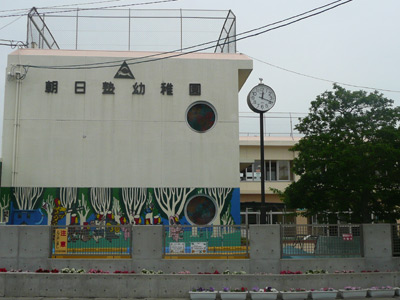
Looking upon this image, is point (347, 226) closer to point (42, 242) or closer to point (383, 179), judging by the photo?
point (383, 179)

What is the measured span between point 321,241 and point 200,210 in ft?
26.6

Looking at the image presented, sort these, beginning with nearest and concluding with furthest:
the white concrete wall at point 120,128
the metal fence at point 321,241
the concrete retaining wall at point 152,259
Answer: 1. the concrete retaining wall at point 152,259
2. the metal fence at point 321,241
3. the white concrete wall at point 120,128

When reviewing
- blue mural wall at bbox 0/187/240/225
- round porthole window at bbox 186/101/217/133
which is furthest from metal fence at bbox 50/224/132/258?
round porthole window at bbox 186/101/217/133

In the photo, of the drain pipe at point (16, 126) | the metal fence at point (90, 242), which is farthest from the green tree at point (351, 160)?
the drain pipe at point (16, 126)

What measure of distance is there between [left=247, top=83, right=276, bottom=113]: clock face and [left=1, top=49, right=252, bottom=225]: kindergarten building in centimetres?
508

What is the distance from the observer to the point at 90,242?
53.1 ft

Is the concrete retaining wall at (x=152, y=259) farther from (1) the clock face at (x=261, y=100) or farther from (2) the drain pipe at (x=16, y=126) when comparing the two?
(2) the drain pipe at (x=16, y=126)

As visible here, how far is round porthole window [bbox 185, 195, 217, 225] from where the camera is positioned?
76.0 ft

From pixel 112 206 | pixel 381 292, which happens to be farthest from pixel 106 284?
pixel 381 292

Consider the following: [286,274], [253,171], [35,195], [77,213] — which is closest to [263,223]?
[286,274]

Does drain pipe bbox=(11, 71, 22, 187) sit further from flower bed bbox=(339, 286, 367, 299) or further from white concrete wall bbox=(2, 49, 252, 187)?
flower bed bbox=(339, 286, 367, 299)

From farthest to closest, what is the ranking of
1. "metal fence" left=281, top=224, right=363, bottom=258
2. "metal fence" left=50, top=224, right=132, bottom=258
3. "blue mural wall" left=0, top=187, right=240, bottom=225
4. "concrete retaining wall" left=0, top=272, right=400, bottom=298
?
"blue mural wall" left=0, top=187, right=240, bottom=225, "metal fence" left=281, top=224, right=363, bottom=258, "metal fence" left=50, top=224, right=132, bottom=258, "concrete retaining wall" left=0, top=272, right=400, bottom=298

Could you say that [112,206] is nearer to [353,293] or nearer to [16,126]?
[16,126]

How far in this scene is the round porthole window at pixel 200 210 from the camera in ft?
76.0
